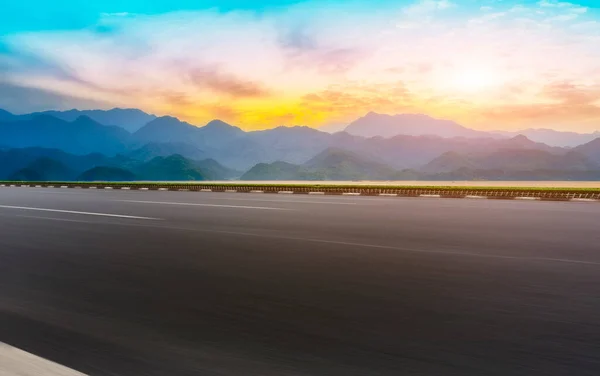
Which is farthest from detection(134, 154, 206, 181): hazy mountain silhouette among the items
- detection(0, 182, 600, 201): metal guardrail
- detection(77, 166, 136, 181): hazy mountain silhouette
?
detection(0, 182, 600, 201): metal guardrail

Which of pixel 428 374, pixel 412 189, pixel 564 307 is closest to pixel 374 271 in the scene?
pixel 564 307

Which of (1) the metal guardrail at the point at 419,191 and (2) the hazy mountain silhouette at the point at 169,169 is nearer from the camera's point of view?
(1) the metal guardrail at the point at 419,191

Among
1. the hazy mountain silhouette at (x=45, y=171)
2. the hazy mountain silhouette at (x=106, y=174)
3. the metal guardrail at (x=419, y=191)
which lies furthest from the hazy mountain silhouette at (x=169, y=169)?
the metal guardrail at (x=419, y=191)

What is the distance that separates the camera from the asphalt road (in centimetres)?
472

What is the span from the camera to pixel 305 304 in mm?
6672

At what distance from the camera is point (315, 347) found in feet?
16.5

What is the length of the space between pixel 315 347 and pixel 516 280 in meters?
4.27

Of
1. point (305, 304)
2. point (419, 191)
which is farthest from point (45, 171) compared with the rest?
point (305, 304)

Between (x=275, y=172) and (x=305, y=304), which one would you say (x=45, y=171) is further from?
(x=305, y=304)

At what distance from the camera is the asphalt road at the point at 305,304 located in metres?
4.72

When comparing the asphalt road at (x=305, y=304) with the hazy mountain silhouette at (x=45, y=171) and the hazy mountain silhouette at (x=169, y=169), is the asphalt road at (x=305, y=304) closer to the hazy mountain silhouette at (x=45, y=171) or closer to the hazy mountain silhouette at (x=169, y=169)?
the hazy mountain silhouette at (x=169, y=169)

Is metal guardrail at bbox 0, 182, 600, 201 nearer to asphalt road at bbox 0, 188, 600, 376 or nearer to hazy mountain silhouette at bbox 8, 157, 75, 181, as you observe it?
asphalt road at bbox 0, 188, 600, 376

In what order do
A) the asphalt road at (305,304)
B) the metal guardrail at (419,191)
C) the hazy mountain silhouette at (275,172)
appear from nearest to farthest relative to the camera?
the asphalt road at (305,304) → the metal guardrail at (419,191) → the hazy mountain silhouette at (275,172)

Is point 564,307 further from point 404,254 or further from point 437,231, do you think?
point 437,231
